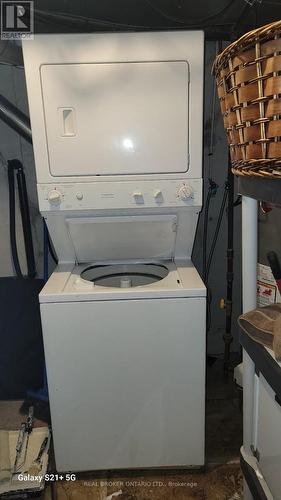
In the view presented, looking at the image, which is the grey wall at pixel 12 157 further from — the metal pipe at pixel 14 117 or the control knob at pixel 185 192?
the control knob at pixel 185 192

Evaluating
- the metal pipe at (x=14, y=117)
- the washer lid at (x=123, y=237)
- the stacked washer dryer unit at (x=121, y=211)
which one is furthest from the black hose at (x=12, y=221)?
the stacked washer dryer unit at (x=121, y=211)

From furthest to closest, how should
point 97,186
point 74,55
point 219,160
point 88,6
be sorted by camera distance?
point 219,160, point 88,6, point 97,186, point 74,55

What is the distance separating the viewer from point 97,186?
179 cm

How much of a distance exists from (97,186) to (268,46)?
119 centimetres

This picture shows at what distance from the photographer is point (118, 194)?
1.80m

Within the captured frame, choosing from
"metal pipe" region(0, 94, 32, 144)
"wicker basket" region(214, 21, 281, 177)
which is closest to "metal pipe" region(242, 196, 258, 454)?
"wicker basket" region(214, 21, 281, 177)

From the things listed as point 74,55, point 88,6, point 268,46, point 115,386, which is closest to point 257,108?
point 268,46

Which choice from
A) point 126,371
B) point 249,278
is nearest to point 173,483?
point 126,371

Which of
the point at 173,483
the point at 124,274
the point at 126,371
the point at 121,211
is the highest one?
the point at 121,211

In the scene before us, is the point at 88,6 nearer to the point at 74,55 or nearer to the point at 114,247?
the point at 74,55

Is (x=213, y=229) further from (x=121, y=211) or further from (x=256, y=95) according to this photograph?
(x=256, y=95)

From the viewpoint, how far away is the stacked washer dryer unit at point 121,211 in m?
1.65

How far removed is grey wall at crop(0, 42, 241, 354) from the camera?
7.82 feet

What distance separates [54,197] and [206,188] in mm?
1254
